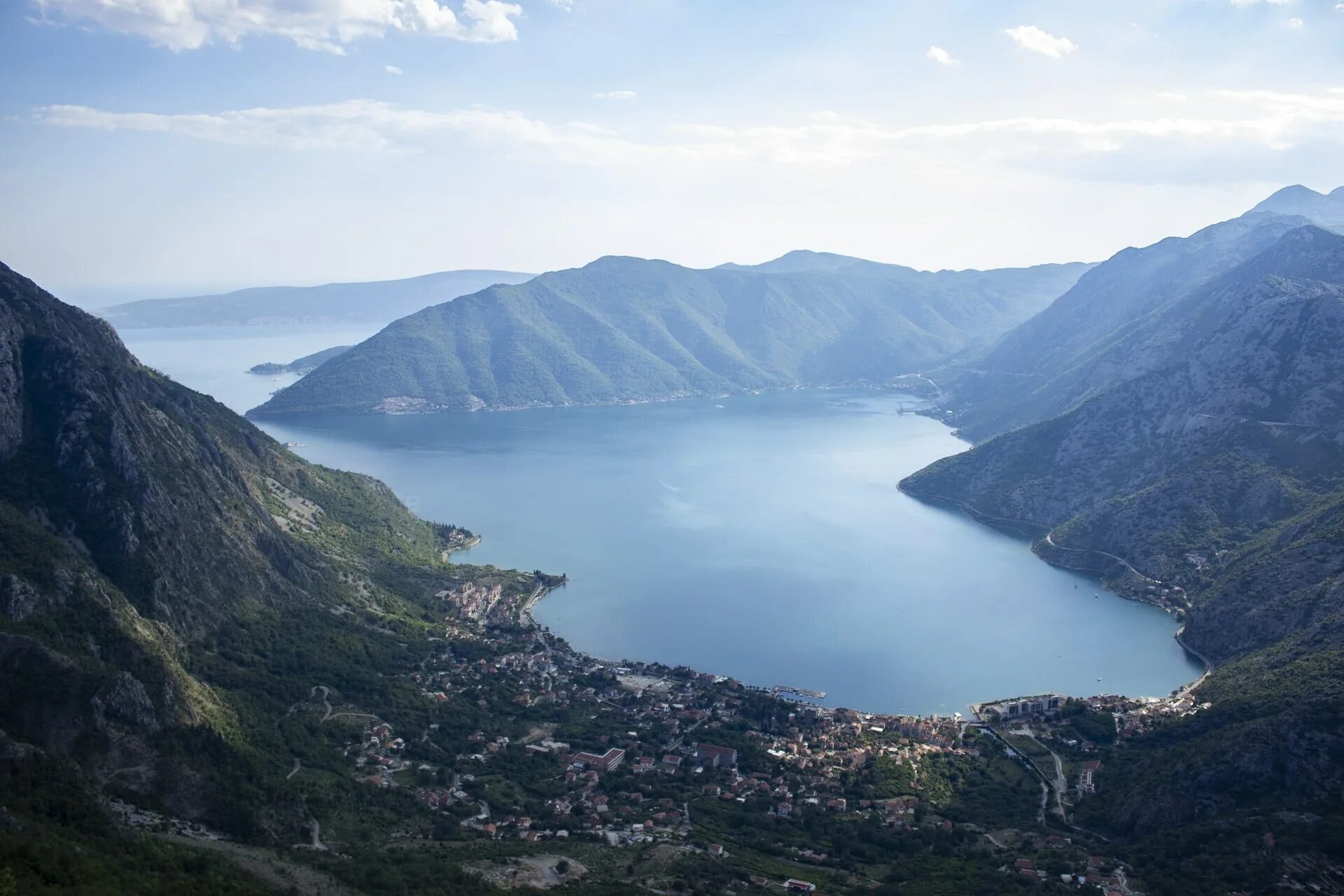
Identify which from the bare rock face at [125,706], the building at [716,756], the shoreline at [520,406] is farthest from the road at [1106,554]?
the shoreline at [520,406]

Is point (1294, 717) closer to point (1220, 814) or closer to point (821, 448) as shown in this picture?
point (1220, 814)

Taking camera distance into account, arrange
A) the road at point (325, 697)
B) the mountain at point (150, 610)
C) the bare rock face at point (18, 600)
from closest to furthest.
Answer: the mountain at point (150, 610), the bare rock face at point (18, 600), the road at point (325, 697)

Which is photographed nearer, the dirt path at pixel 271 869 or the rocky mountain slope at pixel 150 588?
the dirt path at pixel 271 869

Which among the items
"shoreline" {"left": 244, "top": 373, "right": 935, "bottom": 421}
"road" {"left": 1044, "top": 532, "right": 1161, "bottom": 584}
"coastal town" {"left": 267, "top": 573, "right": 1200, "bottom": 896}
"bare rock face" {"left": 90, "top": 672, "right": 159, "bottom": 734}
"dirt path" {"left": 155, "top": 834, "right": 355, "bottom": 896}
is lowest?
"coastal town" {"left": 267, "top": 573, "right": 1200, "bottom": 896}

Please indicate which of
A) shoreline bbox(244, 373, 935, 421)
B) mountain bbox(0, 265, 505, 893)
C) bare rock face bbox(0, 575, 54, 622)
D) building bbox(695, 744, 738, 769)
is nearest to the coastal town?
building bbox(695, 744, 738, 769)

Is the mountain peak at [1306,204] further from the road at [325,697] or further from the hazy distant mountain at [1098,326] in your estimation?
the road at [325,697]

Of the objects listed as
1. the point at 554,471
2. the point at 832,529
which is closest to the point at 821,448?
the point at 554,471

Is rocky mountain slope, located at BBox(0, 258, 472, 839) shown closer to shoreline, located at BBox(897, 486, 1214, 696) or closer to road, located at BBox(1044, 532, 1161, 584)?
shoreline, located at BBox(897, 486, 1214, 696)
